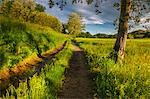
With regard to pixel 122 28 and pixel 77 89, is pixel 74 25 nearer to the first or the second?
pixel 122 28

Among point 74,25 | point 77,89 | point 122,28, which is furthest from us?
point 74,25

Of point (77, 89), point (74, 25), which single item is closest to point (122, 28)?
point (77, 89)

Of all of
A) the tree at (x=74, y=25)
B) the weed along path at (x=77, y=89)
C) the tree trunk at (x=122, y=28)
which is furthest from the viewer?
the tree at (x=74, y=25)

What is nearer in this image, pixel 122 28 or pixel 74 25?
pixel 122 28

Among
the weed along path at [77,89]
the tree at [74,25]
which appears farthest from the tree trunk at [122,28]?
the tree at [74,25]

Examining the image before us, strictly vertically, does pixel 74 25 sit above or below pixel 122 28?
below

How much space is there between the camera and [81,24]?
181 m

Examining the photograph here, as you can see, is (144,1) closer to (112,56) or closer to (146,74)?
(112,56)

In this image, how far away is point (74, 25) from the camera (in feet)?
562

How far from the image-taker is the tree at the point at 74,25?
17075cm

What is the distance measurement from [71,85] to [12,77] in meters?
2.86

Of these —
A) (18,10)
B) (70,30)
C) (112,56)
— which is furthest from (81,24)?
(112,56)

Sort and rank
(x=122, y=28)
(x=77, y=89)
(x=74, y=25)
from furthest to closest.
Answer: (x=74, y=25)
(x=122, y=28)
(x=77, y=89)

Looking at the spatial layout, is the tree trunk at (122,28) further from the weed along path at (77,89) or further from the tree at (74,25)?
the tree at (74,25)
